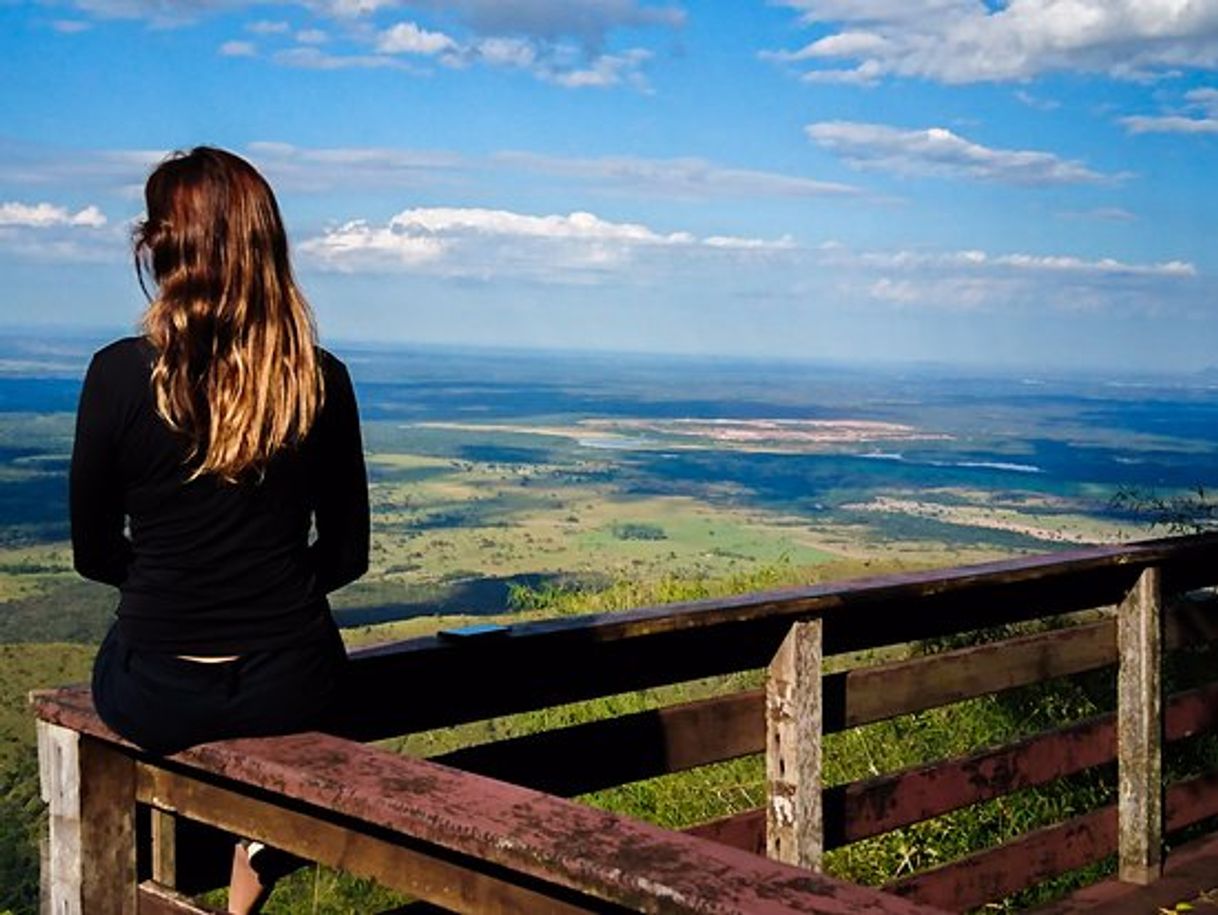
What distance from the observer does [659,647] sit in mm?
3523

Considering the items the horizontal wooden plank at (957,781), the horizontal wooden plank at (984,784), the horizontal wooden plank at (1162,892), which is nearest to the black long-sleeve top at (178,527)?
the horizontal wooden plank at (984,784)

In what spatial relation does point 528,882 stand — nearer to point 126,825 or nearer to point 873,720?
point 126,825

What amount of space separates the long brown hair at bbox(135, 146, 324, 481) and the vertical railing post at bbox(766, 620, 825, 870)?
149cm

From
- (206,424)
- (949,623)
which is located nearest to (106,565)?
(206,424)

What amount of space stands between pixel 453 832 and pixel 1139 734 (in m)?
3.15

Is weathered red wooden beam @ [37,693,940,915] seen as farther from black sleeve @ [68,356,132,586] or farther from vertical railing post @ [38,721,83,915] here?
black sleeve @ [68,356,132,586]

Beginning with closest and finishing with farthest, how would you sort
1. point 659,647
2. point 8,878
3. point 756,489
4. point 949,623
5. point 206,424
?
point 206,424, point 659,647, point 949,623, point 8,878, point 756,489

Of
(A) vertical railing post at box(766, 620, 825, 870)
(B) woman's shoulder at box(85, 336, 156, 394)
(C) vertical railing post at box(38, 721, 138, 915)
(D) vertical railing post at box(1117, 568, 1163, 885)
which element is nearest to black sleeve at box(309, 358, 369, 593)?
(B) woman's shoulder at box(85, 336, 156, 394)

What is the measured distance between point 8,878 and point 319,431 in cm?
2196

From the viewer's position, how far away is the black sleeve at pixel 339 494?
279 cm

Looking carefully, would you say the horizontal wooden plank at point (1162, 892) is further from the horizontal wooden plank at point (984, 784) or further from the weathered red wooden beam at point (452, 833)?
the weathered red wooden beam at point (452, 833)

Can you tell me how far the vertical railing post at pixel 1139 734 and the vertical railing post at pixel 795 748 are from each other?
134 centimetres

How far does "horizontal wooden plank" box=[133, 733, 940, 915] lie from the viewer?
5.74ft

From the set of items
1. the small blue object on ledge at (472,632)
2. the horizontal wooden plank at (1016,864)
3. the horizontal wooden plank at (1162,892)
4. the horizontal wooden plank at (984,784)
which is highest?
the small blue object on ledge at (472,632)
